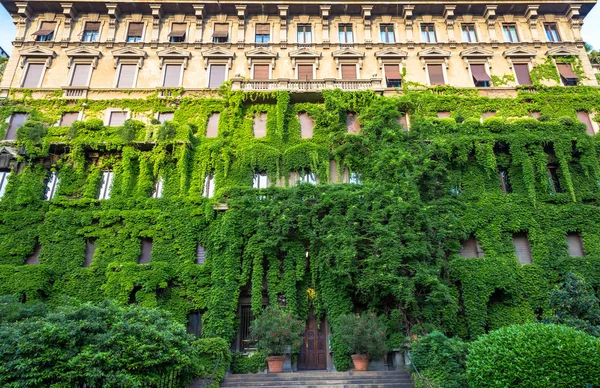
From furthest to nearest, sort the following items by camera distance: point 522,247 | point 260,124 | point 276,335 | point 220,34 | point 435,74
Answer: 1. point 220,34
2. point 435,74
3. point 260,124
4. point 522,247
5. point 276,335

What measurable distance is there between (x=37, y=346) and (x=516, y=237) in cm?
2082

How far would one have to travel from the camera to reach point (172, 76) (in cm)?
2575

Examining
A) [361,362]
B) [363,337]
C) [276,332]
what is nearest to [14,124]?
[276,332]

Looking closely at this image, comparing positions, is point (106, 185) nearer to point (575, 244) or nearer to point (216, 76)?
point (216, 76)

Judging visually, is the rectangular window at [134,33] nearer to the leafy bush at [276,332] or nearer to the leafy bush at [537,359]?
the leafy bush at [276,332]

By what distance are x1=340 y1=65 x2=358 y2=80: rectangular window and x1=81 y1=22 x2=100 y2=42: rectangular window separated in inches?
688

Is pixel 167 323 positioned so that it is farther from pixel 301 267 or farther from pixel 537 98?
pixel 537 98

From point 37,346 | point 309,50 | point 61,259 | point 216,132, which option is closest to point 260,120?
point 216,132

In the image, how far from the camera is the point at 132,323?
10727 millimetres

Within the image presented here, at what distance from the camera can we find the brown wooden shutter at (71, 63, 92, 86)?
82.8 feet

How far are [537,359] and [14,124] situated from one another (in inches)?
1118

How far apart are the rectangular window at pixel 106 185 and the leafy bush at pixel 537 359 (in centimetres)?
1964

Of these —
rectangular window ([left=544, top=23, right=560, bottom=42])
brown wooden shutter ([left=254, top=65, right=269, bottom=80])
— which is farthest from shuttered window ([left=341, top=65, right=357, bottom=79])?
rectangular window ([left=544, top=23, right=560, bottom=42])

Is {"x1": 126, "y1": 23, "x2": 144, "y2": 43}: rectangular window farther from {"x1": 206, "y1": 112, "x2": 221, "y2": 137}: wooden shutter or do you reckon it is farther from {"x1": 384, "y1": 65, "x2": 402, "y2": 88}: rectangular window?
{"x1": 384, "y1": 65, "x2": 402, "y2": 88}: rectangular window
